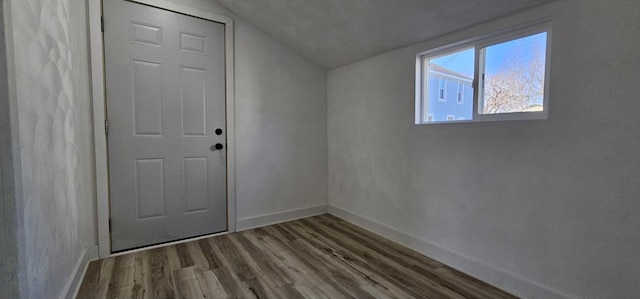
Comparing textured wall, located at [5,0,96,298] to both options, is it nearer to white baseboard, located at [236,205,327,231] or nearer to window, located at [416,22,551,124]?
white baseboard, located at [236,205,327,231]

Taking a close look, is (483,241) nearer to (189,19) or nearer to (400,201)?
(400,201)

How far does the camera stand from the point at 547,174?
1649mm

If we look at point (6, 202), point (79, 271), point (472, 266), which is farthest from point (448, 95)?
point (79, 271)

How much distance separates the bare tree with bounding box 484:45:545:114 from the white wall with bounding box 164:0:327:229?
1.93 metres

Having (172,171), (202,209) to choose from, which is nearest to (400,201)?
(202,209)

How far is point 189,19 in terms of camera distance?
2.59 m

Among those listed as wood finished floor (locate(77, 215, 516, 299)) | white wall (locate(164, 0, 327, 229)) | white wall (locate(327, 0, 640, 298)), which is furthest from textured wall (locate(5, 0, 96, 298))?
white wall (locate(327, 0, 640, 298))

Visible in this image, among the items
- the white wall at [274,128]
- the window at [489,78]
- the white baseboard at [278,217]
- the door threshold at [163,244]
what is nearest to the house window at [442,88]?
the window at [489,78]

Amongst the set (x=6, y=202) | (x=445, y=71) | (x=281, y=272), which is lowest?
(x=281, y=272)

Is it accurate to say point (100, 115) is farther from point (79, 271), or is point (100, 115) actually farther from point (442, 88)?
point (442, 88)

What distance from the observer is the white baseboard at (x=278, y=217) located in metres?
2.96

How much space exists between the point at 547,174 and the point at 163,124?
2946 millimetres

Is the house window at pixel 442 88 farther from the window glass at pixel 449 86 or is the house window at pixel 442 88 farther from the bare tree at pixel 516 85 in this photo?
the bare tree at pixel 516 85

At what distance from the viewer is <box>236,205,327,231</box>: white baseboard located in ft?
9.70
